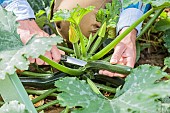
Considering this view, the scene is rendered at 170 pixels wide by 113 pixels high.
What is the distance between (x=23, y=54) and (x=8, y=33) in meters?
0.17

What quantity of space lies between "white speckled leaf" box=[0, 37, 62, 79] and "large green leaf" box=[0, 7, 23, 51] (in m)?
0.06

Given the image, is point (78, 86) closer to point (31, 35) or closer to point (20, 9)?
point (31, 35)

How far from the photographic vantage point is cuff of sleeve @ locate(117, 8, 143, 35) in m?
2.00

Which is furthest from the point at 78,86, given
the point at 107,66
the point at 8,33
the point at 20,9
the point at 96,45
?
the point at 20,9

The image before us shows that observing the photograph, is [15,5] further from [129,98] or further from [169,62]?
[129,98]

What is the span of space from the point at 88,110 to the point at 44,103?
75cm

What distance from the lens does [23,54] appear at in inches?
52.2

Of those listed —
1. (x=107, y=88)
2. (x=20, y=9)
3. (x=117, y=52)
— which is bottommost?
(x=107, y=88)

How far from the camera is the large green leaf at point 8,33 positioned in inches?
56.7

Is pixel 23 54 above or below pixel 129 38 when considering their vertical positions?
above

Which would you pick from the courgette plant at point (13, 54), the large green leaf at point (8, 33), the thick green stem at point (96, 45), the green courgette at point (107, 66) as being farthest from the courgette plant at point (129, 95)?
the thick green stem at point (96, 45)

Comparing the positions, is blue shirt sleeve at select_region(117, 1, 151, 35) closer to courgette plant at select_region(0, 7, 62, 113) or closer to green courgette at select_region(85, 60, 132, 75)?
green courgette at select_region(85, 60, 132, 75)

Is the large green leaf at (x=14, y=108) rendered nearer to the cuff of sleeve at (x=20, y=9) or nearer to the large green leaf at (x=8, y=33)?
the large green leaf at (x=8, y=33)

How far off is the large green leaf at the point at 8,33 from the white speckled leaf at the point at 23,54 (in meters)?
0.06
